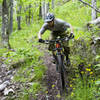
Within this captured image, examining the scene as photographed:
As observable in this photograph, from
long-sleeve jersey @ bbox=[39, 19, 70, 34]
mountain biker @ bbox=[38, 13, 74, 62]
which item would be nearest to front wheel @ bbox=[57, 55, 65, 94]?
mountain biker @ bbox=[38, 13, 74, 62]

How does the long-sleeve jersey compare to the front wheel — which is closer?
the front wheel

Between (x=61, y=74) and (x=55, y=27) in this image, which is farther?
(x=55, y=27)

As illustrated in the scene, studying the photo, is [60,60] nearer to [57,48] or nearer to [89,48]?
[57,48]

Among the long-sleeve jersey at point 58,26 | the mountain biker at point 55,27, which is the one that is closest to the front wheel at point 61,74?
the mountain biker at point 55,27

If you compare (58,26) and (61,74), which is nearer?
(61,74)

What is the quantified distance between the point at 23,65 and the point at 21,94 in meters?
1.77

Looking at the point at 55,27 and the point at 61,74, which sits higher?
the point at 55,27

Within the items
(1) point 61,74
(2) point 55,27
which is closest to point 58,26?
(2) point 55,27

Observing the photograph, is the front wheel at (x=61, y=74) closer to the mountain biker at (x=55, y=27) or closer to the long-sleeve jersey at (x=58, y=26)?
the mountain biker at (x=55, y=27)

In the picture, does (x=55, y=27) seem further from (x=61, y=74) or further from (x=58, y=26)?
(x=61, y=74)

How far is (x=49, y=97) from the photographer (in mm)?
3357

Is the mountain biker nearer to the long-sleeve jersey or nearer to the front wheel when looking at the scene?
the long-sleeve jersey

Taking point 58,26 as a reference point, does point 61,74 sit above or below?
below

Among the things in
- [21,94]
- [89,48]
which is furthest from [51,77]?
[89,48]
